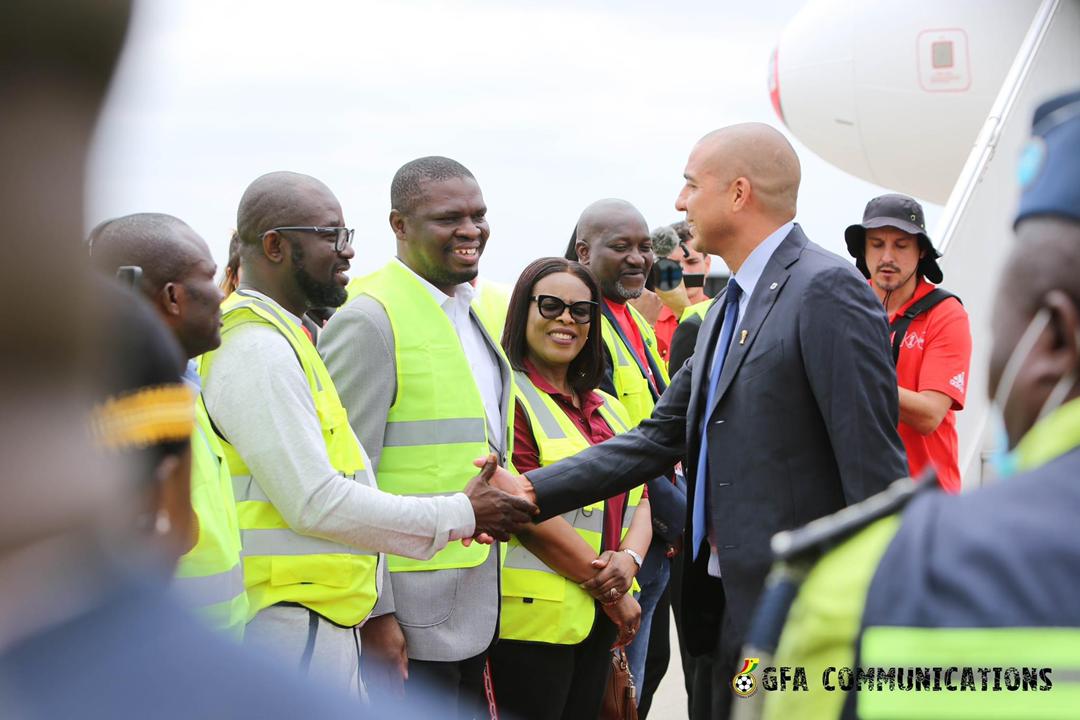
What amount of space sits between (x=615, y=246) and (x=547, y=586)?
2385 millimetres

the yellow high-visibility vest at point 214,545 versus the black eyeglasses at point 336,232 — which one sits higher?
the black eyeglasses at point 336,232

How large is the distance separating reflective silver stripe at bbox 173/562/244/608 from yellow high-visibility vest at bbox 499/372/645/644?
1444 mm

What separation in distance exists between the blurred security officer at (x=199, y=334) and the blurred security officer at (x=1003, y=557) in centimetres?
179

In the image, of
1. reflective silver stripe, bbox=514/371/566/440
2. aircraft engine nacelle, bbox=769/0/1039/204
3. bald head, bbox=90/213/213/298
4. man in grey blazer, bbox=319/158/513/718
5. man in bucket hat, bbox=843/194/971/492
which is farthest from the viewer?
aircraft engine nacelle, bbox=769/0/1039/204

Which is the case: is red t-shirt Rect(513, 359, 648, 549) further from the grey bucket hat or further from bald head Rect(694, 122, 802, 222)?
the grey bucket hat

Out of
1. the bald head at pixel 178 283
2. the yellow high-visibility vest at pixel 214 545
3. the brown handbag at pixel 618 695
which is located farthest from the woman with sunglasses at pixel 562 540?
the bald head at pixel 178 283

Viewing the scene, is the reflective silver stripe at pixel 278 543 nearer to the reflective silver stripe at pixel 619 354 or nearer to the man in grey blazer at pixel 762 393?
the man in grey blazer at pixel 762 393

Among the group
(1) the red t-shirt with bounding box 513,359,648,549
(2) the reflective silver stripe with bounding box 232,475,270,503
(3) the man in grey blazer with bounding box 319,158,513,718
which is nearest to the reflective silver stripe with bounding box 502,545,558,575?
(3) the man in grey blazer with bounding box 319,158,513,718

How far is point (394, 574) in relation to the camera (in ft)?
13.2

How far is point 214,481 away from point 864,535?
6.51 ft

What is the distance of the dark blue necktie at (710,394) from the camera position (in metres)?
3.59

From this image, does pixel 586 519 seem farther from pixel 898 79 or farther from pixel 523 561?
pixel 898 79

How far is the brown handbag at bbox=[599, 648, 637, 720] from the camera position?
183 inches

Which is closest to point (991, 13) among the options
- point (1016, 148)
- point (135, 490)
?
point (1016, 148)
